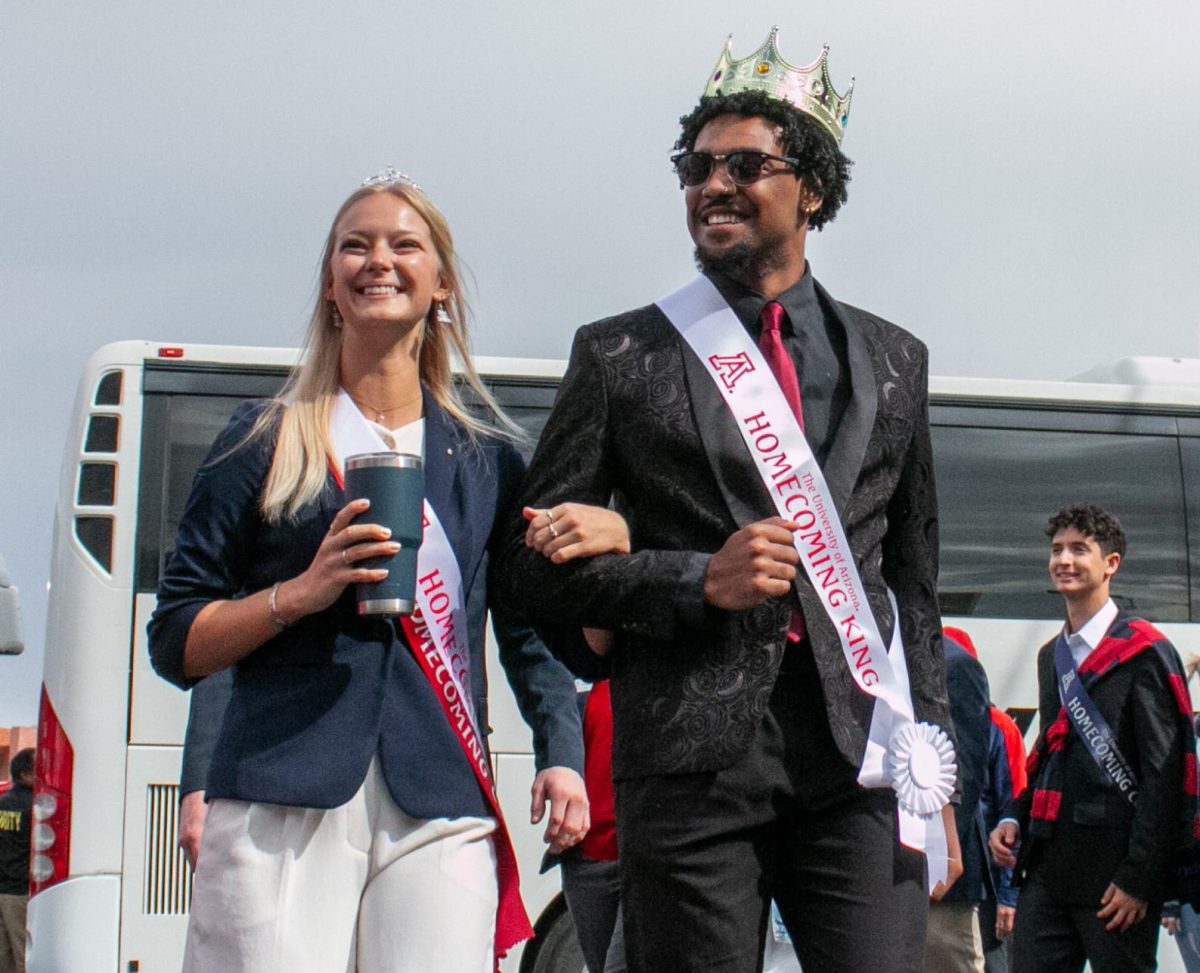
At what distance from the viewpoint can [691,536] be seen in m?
2.80

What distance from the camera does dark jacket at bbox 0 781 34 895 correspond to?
32.8 feet

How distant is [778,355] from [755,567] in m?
0.48

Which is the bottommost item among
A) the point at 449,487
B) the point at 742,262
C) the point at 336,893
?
the point at 336,893

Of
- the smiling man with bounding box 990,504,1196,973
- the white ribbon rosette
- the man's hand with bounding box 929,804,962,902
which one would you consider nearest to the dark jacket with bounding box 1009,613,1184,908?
the smiling man with bounding box 990,504,1196,973

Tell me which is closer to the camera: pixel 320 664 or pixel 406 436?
pixel 320 664

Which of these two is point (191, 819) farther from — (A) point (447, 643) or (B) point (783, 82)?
(B) point (783, 82)

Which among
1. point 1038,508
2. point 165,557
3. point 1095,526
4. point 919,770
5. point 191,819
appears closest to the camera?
point 919,770

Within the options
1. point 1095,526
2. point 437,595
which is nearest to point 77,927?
point 1095,526

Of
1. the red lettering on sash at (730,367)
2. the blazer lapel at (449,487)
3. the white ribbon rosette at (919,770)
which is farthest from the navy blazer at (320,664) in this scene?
the white ribbon rosette at (919,770)

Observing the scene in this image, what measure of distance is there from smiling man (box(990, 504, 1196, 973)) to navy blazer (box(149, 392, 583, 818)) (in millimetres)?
3177

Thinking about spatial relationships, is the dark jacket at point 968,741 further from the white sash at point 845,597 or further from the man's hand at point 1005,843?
the white sash at point 845,597

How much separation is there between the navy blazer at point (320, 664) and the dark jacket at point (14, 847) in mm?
7590

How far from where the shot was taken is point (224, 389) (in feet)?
26.8

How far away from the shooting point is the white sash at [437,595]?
2875mm
